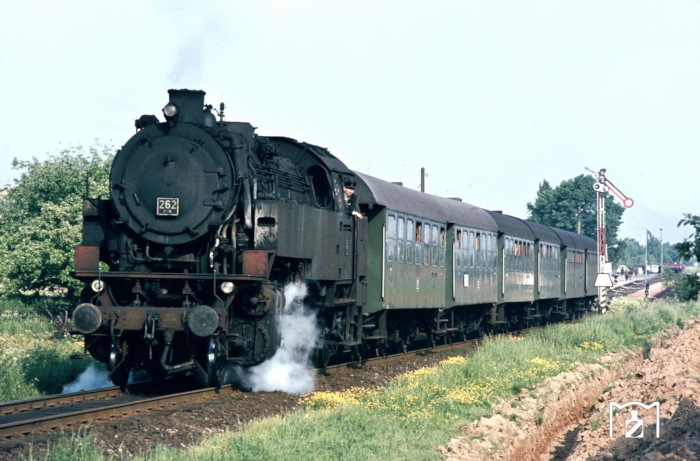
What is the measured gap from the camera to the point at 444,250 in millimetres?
22438

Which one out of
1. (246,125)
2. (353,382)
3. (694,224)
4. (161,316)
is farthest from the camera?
(353,382)

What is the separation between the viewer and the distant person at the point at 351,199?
1642cm

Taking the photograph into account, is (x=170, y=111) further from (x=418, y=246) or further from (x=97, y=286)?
(x=418, y=246)

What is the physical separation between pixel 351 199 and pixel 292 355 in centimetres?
343

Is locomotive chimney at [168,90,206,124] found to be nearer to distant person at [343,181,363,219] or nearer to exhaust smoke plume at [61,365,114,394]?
distant person at [343,181,363,219]

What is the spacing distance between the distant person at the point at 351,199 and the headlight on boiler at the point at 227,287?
4247mm

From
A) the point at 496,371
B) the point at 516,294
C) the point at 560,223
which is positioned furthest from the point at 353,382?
the point at 560,223

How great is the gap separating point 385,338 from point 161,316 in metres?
7.05

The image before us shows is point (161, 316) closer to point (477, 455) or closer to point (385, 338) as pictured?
point (477, 455)

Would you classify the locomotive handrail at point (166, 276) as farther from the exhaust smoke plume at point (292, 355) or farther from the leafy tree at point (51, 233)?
the leafy tree at point (51, 233)

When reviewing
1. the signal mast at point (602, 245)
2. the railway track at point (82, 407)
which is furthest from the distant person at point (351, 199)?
the signal mast at point (602, 245)

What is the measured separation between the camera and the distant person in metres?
16.4

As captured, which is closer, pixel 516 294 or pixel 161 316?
pixel 161 316

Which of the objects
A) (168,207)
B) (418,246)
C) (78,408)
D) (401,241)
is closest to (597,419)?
(401,241)
